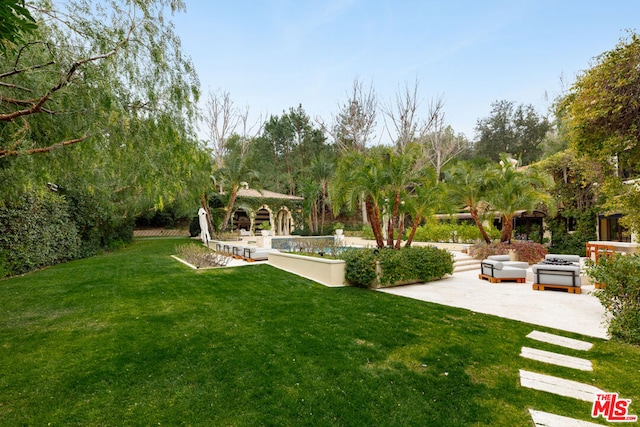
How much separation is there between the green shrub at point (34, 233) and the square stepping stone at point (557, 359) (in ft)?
41.6

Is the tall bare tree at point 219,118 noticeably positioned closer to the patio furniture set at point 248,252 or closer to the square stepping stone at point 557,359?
the patio furniture set at point 248,252

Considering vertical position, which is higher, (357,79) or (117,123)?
(357,79)

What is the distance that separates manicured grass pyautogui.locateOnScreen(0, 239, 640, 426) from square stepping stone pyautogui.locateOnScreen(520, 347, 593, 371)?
0.13 m

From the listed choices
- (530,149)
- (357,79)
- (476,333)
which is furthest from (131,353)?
(530,149)

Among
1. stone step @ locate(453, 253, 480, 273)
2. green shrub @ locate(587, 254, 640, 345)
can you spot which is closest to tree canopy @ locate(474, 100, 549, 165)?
stone step @ locate(453, 253, 480, 273)

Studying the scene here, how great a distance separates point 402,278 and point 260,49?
1336cm

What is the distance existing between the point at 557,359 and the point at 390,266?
201 inches

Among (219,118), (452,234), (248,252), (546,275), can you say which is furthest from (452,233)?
(219,118)

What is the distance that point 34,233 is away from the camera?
11.9m

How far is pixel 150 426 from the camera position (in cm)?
299

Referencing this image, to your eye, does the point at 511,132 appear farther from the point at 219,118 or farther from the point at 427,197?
the point at 219,118

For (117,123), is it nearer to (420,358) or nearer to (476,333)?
(420,358)

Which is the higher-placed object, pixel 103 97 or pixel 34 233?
pixel 103 97

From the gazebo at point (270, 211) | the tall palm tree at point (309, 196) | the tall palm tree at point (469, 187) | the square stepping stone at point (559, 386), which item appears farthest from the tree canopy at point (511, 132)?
the square stepping stone at point (559, 386)
